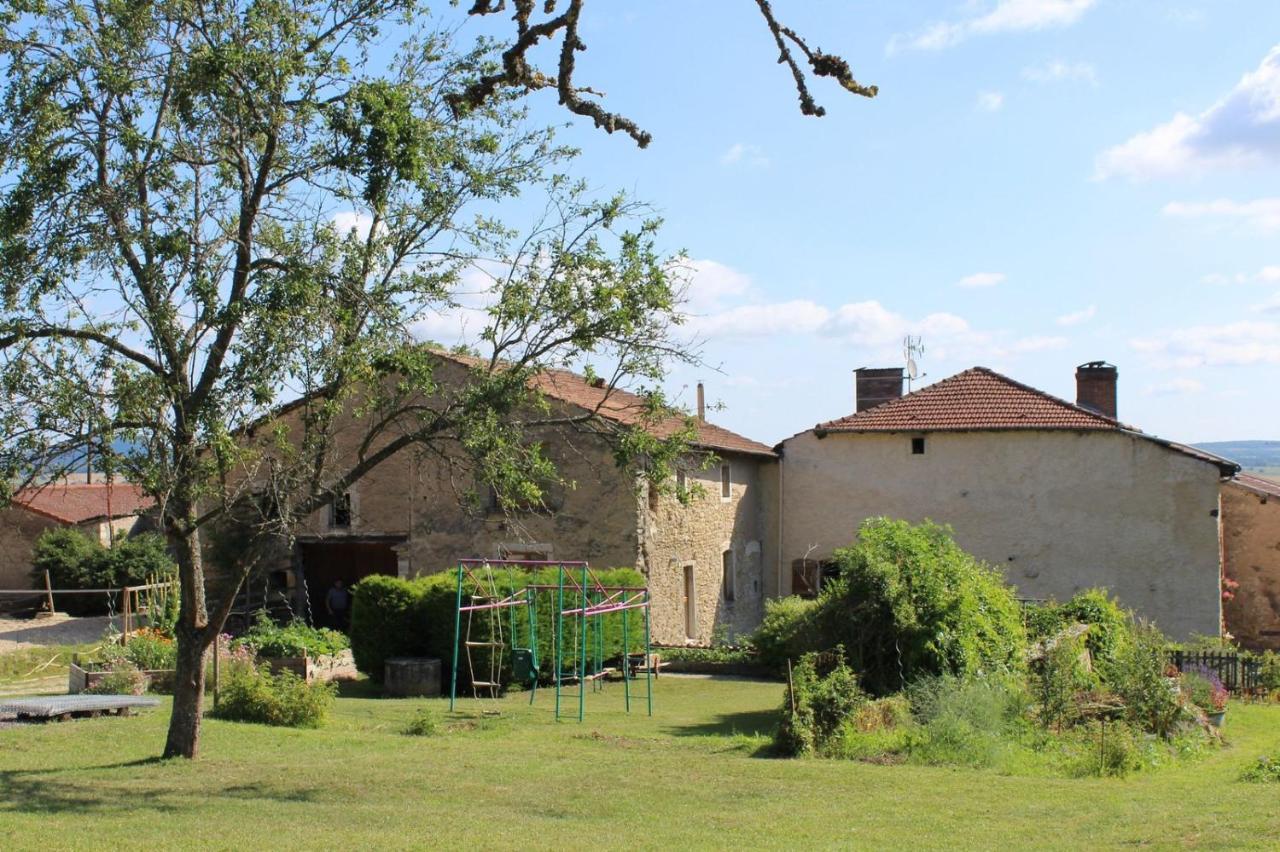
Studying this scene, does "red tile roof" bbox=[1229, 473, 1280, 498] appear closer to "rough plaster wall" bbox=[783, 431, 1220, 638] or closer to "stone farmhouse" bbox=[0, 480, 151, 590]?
"rough plaster wall" bbox=[783, 431, 1220, 638]

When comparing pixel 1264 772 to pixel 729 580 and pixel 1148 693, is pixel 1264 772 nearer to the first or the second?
pixel 1148 693

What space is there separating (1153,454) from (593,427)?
1898cm

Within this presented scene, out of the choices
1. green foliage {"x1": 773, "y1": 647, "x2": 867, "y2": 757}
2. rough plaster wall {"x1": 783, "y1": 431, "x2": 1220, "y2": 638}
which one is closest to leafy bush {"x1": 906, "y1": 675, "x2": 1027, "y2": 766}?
green foliage {"x1": 773, "y1": 647, "x2": 867, "y2": 757}

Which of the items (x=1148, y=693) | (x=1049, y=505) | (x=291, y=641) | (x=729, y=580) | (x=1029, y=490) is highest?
(x=1029, y=490)

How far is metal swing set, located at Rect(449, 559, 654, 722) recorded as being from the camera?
18.4m

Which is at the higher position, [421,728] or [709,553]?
[709,553]

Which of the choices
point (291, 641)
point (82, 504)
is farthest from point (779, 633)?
point (82, 504)

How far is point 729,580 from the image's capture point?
2961 cm

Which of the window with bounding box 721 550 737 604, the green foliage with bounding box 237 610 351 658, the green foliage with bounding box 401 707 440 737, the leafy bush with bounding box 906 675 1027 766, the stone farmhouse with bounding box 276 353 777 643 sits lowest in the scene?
the green foliage with bounding box 401 707 440 737

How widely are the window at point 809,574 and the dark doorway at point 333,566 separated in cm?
986

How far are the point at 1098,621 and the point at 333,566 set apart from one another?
17.3 meters

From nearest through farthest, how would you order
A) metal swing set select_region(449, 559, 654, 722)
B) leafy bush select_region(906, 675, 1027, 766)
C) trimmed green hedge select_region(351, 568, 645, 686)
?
1. leafy bush select_region(906, 675, 1027, 766)
2. metal swing set select_region(449, 559, 654, 722)
3. trimmed green hedge select_region(351, 568, 645, 686)

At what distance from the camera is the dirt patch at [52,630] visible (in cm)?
2553

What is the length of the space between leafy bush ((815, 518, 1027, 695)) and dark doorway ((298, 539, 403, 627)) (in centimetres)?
1446
